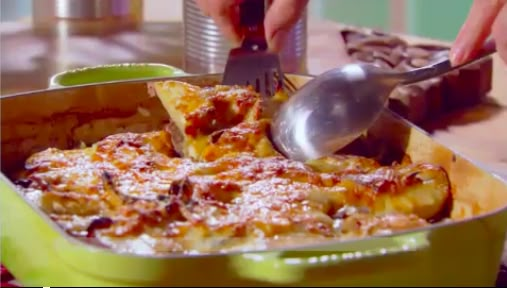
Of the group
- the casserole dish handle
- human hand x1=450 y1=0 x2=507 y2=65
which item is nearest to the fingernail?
human hand x1=450 y1=0 x2=507 y2=65

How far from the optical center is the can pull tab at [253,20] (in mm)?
1250

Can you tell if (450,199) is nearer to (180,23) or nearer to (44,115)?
(44,115)

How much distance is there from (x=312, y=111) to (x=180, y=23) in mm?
1008

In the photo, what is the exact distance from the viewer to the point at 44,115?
109cm

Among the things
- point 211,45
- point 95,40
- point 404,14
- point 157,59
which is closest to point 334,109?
point 211,45

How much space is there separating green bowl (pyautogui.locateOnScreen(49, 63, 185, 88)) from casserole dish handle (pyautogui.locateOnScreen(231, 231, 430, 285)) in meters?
0.53

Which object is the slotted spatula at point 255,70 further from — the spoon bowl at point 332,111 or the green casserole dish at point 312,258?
the green casserole dish at point 312,258

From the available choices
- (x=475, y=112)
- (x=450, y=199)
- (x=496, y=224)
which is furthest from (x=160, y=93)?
(x=475, y=112)

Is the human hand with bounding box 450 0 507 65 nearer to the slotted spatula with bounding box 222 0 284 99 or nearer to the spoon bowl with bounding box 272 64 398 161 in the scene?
the spoon bowl with bounding box 272 64 398 161

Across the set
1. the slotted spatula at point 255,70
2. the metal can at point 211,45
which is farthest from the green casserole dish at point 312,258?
the metal can at point 211,45

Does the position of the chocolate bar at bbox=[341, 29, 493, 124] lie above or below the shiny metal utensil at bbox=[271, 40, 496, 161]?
below

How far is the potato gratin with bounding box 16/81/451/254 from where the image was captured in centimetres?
82

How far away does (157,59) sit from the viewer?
178 cm

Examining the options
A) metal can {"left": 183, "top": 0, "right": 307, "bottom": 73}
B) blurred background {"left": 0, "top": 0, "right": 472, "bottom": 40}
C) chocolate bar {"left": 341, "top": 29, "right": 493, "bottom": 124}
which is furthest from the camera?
blurred background {"left": 0, "top": 0, "right": 472, "bottom": 40}
